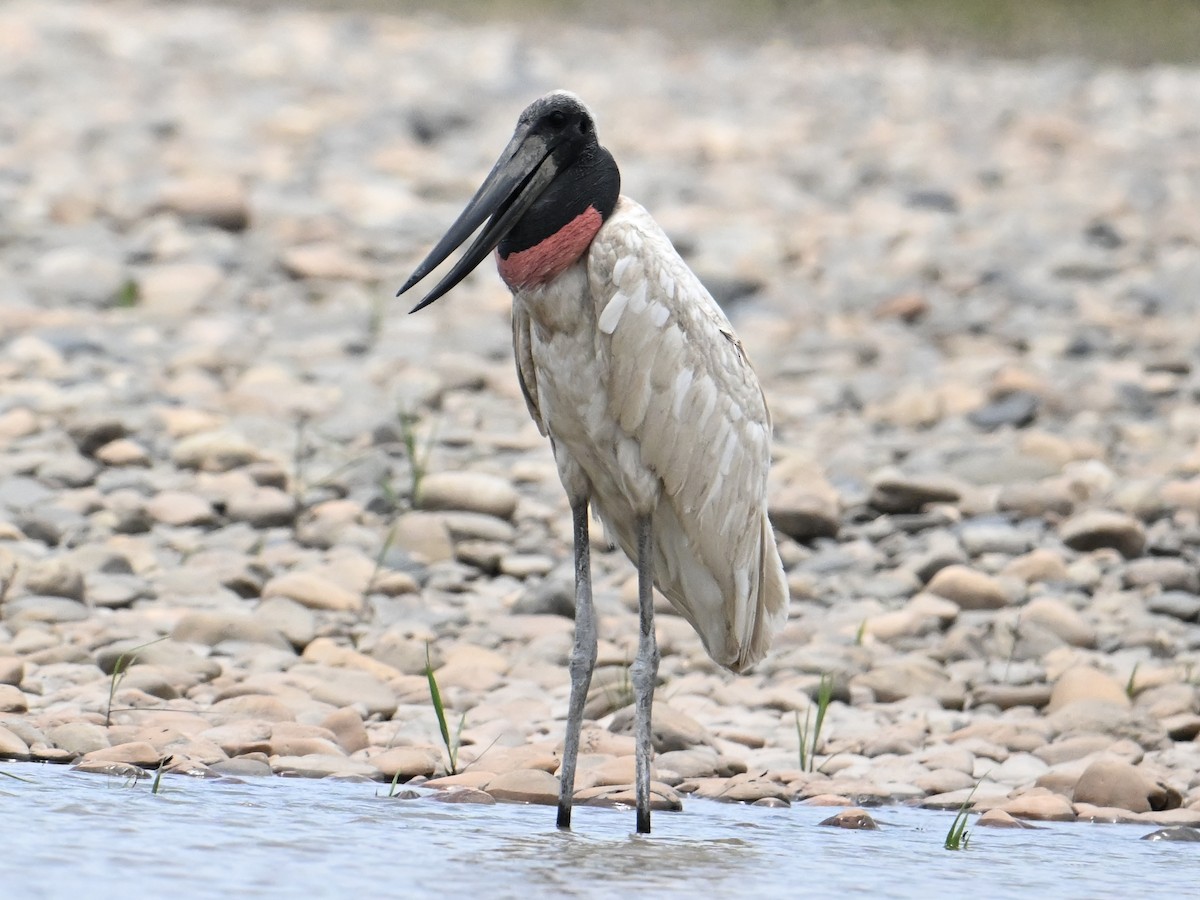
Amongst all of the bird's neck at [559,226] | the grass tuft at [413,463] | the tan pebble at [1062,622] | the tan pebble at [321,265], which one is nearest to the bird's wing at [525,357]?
the bird's neck at [559,226]

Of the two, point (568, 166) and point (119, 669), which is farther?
point (119, 669)

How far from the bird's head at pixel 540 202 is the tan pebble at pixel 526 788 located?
1399 mm

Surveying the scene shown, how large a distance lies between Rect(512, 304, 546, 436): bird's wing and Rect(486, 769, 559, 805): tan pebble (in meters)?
0.99

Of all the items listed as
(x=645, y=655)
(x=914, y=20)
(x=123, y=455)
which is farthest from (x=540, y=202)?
(x=914, y=20)

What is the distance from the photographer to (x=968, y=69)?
66.2ft

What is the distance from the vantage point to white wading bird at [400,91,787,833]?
5.02 m

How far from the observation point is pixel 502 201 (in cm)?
506

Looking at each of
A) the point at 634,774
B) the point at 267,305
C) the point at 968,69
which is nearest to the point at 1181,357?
the point at 267,305

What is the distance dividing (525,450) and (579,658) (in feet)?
11.9

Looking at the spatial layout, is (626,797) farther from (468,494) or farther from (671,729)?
(468,494)

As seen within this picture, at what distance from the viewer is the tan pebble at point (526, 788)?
5.44 m

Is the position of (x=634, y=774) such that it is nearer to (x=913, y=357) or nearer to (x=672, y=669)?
(x=672, y=669)

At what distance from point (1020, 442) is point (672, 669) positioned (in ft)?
9.47

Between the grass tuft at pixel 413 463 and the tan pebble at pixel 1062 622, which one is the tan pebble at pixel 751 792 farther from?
the grass tuft at pixel 413 463
